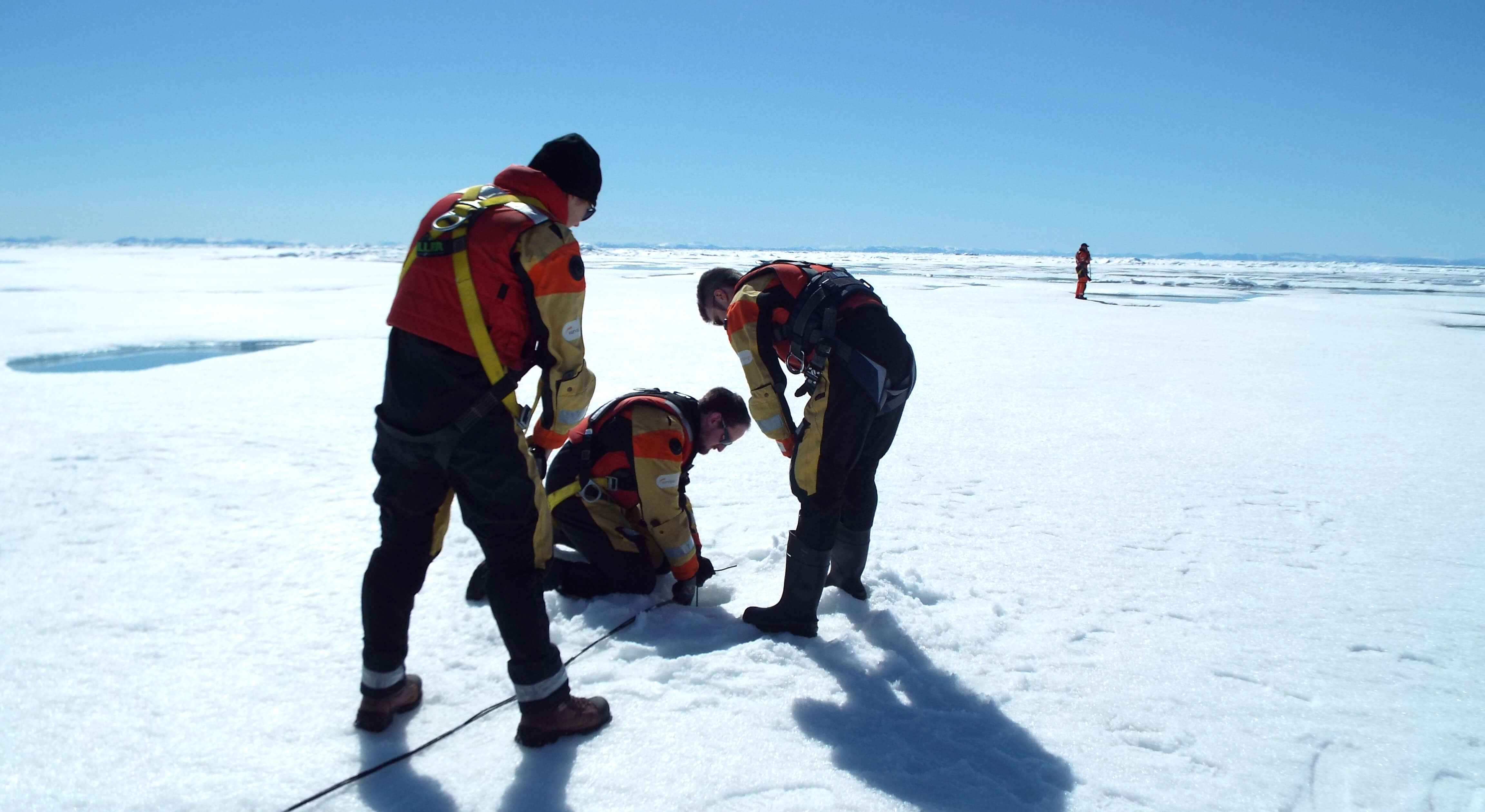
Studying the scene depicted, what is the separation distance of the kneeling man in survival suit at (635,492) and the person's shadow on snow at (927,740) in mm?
656

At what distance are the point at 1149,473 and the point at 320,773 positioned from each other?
13.4 feet

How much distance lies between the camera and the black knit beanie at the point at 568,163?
1.92 m

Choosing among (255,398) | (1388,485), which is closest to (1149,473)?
(1388,485)

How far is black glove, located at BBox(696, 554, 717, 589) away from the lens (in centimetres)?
283

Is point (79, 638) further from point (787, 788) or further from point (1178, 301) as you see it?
point (1178, 301)

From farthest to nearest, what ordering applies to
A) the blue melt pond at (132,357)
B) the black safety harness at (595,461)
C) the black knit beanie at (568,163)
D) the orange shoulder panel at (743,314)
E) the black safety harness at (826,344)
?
the blue melt pond at (132,357), the black safety harness at (595,461), the orange shoulder panel at (743,314), the black safety harness at (826,344), the black knit beanie at (568,163)

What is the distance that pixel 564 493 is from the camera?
292cm

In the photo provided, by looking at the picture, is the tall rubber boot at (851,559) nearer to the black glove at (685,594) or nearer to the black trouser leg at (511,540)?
the black glove at (685,594)

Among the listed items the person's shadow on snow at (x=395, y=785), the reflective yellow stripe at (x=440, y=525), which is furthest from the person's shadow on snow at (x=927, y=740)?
the reflective yellow stripe at (x=440, y=525)

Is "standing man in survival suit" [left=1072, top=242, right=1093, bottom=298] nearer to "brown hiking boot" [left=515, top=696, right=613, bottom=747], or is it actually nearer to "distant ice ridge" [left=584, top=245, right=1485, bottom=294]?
"distant ice ridge" [left=584, top=245, right=1485, bottom=294]

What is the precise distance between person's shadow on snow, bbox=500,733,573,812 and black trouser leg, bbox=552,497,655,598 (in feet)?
2.84

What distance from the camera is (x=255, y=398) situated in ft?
18.7

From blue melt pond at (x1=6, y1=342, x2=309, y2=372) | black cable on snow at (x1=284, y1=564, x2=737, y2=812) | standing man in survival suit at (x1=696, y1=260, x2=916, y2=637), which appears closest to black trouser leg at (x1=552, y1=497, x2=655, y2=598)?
black cable on snow at (x1=284, y1=564, x2=737, y2=812)

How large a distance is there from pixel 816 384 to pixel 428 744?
1.46 m
